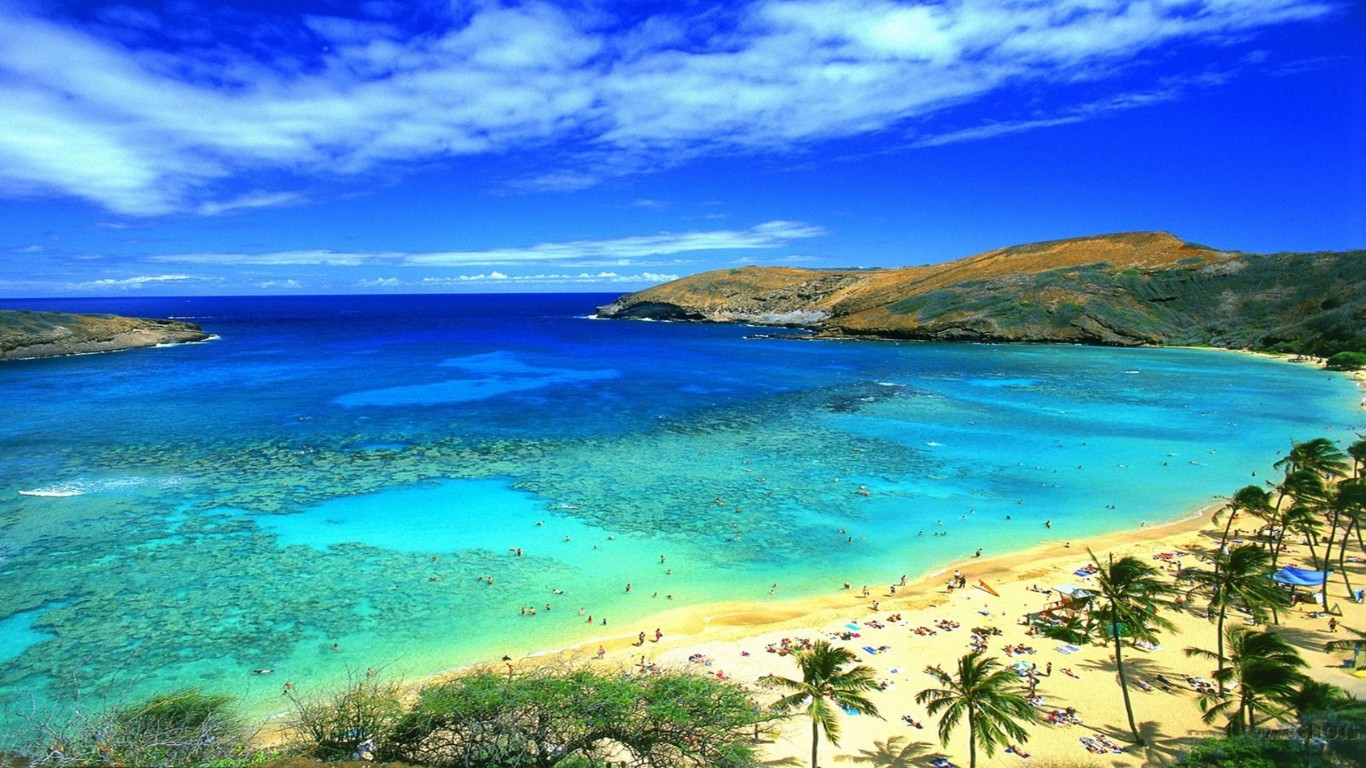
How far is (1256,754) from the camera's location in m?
10.9

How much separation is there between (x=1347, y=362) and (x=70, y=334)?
6064 inches

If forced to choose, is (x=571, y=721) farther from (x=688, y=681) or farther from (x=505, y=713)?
(x=688, y=681)

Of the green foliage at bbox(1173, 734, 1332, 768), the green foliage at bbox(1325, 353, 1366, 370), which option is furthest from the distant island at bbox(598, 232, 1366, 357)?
the green foliage at bbox(1173, 734, 1332, 768)

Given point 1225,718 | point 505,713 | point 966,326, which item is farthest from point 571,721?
point 966,326

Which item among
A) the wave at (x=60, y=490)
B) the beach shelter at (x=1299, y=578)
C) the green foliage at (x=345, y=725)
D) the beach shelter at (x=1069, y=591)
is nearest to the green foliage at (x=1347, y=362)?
the beach shelter at (x=1299, y=578)

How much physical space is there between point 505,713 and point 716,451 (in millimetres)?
27429

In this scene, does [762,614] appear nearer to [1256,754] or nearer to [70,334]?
[1256,754]

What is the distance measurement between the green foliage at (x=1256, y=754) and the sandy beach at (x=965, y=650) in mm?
1992

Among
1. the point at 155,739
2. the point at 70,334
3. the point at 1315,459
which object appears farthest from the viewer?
the point at 70,334

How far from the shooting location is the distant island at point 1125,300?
83500 mm

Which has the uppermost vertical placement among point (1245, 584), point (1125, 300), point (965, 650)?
point (1125, 300)

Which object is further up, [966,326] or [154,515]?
[966,326]

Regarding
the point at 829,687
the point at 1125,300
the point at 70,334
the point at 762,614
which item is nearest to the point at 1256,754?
the point at 829,687

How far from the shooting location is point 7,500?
29.4 m
